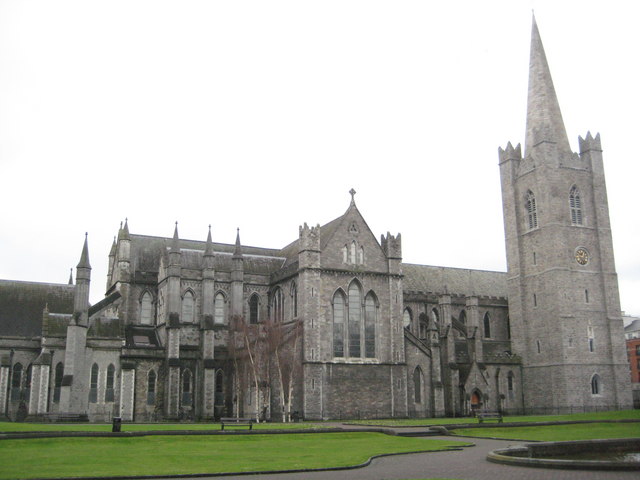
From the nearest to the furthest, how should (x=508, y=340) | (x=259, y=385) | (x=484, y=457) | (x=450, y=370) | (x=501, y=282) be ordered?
(x=484, y=457) → (x=259, y=385) → (x=450, y=370) → (x=508, y=340) → (x=501, y=282)

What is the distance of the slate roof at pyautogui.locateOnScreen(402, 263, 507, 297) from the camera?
7788 cm

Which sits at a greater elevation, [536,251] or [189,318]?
[536,251]

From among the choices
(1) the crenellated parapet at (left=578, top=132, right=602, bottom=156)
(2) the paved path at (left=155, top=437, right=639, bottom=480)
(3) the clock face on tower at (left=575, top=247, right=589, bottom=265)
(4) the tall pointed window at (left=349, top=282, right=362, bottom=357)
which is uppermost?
(1) the crenellated parapet at (left=578, top=132, right=602, bottom=156)

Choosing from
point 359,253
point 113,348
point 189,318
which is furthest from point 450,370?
point 113,348

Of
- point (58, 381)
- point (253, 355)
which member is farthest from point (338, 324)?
point (58, 381)

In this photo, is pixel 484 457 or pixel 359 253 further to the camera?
pixel 359 253

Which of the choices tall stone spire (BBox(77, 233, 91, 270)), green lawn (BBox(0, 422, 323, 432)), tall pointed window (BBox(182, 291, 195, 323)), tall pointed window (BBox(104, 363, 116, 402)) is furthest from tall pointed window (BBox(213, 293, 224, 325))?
green lawn (BBox(0, 422, 323, 432))

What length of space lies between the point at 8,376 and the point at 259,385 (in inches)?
898

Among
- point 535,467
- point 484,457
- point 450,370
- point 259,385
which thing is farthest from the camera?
point 450,370

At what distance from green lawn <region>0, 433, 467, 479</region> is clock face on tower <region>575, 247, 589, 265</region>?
37.3 m

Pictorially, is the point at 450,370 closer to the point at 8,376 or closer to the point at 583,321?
the point at 583,321

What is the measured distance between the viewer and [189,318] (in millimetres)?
63906

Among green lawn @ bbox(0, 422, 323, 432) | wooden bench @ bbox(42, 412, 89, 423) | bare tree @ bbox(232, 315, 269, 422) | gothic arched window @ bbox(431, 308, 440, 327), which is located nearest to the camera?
green lawn @ bbox(0, 422, 323, 432)

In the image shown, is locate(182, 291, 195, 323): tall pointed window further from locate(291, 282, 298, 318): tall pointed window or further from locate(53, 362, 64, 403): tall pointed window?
locate(53, 362, 64, 403): tall pointed window
